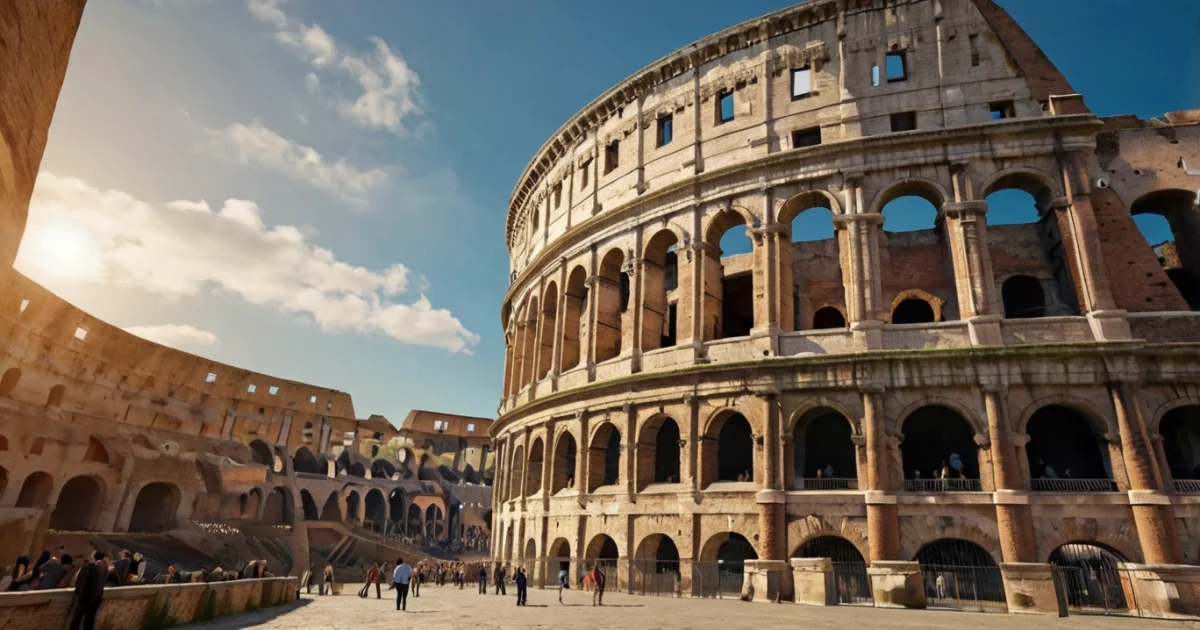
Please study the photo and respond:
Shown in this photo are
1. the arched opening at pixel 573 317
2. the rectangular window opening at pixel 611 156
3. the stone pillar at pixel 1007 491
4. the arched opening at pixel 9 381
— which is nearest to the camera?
the stone pillar at pixel 1007 491

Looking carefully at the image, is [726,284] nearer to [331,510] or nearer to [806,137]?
[806,137]

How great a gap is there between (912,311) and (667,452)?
9.48 m

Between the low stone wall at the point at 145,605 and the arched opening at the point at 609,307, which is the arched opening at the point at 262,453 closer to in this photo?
the arched opening at the point at 609,307

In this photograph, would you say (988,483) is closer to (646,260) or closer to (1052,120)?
(1052,120)

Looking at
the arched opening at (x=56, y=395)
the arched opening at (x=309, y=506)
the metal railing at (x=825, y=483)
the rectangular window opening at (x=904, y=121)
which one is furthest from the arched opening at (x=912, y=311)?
the arched opening at (x=309, y=506)

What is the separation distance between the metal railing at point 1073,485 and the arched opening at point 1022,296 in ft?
17.8

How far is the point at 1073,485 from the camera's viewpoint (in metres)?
16.6

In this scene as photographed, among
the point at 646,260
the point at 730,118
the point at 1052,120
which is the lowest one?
the point at 646,260

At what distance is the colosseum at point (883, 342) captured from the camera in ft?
50.1

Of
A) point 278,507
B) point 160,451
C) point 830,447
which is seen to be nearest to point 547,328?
point 830,447

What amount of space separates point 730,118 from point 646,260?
550cm

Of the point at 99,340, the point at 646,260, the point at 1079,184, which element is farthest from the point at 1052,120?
the point at 99,340

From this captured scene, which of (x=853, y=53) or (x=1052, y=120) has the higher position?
(x=853, y=53)

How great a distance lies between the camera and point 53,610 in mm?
7141
